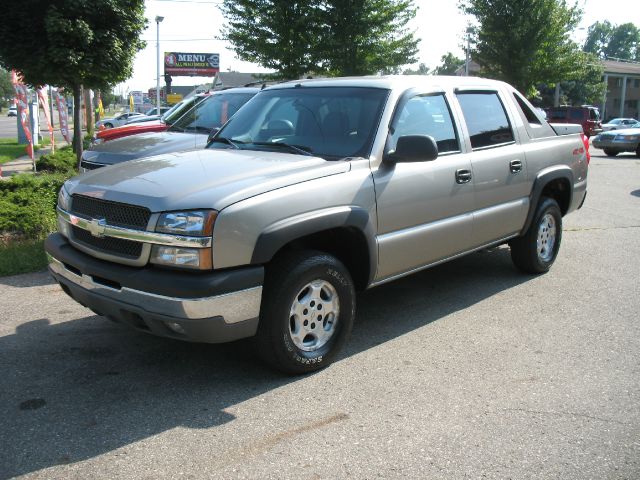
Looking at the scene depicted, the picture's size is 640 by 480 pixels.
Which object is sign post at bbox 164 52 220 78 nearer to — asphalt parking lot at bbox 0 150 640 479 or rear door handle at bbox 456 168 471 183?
asphalt parking lot at bbox 0 150 640 479

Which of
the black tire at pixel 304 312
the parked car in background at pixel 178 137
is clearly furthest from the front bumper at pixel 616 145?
the black tire at pixel 304 312

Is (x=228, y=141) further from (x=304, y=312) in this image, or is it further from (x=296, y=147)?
(x=304, y=312)

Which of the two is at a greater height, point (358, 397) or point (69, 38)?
point (69, 38)

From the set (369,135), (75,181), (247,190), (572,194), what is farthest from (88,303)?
(572,194)

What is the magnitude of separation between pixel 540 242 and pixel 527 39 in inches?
866

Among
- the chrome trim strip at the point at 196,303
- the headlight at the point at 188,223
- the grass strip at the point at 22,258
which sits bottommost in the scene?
the grass strip at the point at 22,258

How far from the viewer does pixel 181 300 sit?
3.36 meters

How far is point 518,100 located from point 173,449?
4.64m

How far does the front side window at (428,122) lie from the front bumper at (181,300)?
63.9 inches

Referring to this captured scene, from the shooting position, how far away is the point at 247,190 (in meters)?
3.60

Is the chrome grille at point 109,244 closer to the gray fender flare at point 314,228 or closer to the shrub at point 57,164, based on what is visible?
the gray fender flare at point 314,228

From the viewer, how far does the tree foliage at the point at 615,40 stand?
142 meters

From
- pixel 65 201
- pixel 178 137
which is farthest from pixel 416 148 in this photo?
pixel 178 137

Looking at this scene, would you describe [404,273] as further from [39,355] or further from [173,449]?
[39,355]
